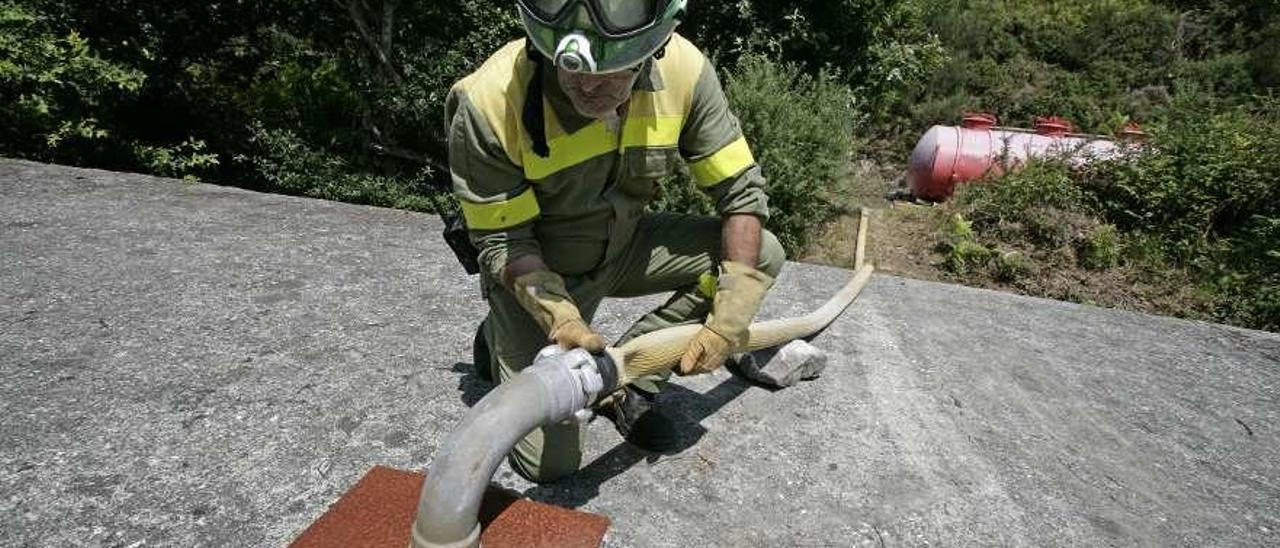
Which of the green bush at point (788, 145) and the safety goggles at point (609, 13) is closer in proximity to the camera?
the safety goggles at point (609, 13)

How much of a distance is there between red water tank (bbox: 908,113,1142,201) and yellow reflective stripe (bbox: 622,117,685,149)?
5280 millimetres

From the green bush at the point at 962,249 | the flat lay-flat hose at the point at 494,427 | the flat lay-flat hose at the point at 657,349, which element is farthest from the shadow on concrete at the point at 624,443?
the green bush at the point at 962,249

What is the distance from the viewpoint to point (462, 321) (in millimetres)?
3723

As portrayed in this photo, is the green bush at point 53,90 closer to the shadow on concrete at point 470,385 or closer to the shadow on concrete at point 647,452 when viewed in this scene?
the shadow on concrete at point 470,385

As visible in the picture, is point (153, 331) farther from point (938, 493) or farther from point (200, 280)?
point (938, 493)

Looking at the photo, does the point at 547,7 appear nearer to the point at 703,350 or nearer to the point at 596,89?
the point at 596,89

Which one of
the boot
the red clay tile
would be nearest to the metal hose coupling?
the red clay tile

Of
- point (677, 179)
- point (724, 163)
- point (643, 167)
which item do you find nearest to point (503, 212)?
point (643, 167)

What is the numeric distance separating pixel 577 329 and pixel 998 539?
5.11 feet

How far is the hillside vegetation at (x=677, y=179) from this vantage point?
18.2ft

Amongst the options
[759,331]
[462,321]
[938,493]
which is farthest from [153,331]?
[938,493]

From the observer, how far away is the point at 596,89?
2.05 metres

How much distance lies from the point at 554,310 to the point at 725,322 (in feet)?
1.72

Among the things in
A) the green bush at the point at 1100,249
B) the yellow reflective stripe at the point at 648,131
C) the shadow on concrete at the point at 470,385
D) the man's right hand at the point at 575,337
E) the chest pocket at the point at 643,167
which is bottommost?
the shadow on concrete at the point at 470,385
